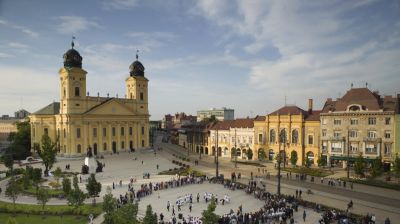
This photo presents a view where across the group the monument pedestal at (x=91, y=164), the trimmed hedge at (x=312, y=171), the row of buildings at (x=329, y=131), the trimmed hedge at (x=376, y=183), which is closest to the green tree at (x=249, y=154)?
the row of buildings at (x=329, y=131)

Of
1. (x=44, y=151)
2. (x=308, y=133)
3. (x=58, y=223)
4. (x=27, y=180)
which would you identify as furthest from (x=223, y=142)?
(x=58, y=223)

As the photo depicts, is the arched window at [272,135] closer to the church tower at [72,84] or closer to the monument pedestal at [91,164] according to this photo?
the monument pedestal at [91,164]

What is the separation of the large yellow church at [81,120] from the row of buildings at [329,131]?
88.6 feet

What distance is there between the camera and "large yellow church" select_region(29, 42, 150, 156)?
7250 cm

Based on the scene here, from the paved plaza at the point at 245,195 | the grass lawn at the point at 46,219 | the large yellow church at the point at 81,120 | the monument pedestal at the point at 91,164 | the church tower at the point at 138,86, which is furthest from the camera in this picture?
the church tower at the point at 138,86

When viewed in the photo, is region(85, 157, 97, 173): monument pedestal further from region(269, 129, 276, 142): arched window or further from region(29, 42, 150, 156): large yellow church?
region(269, 129, 276, 142): arched window

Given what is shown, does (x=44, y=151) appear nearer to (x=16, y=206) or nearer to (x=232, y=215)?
(x=16, y=206)

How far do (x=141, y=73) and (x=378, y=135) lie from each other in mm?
61676

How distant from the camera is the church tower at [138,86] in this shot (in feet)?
289

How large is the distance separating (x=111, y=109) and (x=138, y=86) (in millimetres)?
12190

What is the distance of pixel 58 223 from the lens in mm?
27656

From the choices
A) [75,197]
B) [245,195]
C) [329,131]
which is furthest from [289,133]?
[75,197]

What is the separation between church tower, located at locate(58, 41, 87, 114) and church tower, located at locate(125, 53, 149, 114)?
1569 centimetres

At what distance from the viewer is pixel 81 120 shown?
242 feet
